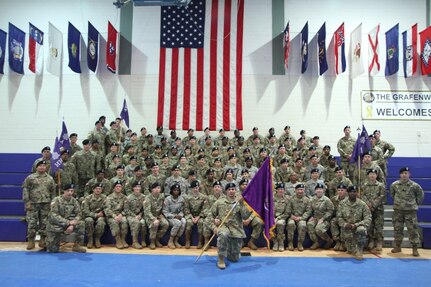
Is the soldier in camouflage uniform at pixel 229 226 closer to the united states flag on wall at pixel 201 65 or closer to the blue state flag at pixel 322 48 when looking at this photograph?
the united states flag on wall at pixel 201 65

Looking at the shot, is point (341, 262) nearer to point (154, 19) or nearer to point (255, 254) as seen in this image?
point (255, 254)

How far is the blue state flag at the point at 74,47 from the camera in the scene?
1356cm

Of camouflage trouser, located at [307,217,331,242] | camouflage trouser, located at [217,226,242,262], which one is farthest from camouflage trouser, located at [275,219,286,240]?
camouflage trouser, located at [217,226,242,262]

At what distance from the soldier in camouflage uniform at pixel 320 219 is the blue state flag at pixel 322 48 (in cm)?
637

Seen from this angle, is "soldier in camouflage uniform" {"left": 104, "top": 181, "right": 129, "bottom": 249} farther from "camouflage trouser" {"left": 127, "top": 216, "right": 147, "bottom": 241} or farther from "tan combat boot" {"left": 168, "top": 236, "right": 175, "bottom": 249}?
"tan combat boot" {"left": 168, "top": 236, "right": 175, "bottom": 249}

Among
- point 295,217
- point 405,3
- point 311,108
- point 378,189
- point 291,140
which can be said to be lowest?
point 295,217

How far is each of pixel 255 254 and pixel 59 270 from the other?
4059mm

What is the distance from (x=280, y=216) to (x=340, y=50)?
25.7 feet

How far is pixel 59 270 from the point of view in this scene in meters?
6.78

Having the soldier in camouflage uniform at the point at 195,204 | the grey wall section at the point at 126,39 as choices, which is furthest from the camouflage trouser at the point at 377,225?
the grey wall section at the point at 126,39

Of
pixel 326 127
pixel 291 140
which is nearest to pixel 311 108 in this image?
pixel 326 127

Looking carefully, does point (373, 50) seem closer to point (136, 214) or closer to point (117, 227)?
Result: point (136, 214)

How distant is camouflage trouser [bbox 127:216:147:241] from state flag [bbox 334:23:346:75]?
9425mm

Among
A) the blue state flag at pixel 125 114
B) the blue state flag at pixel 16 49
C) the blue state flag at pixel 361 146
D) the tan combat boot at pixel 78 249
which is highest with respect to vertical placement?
the blue state flag at pixel 16 49
